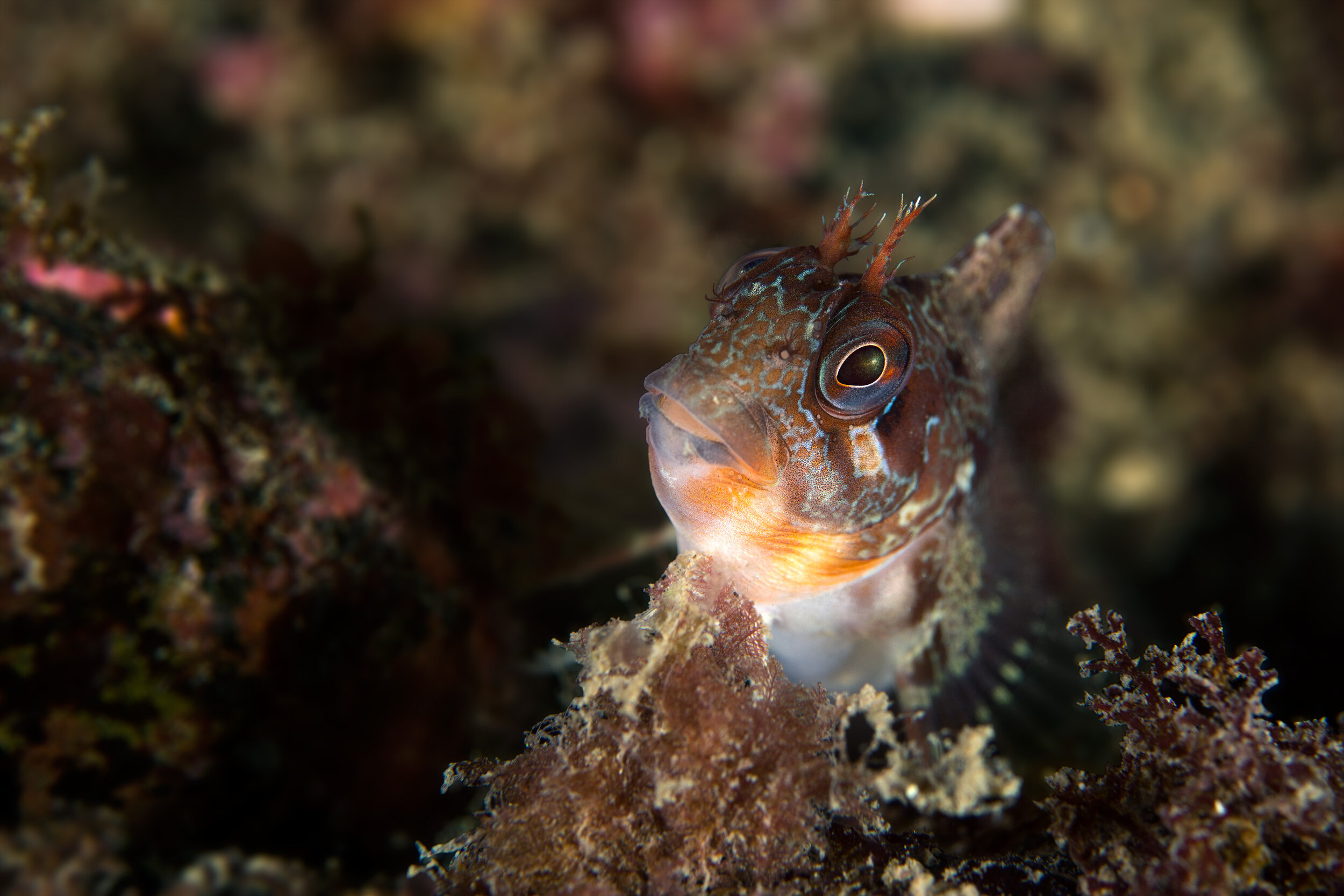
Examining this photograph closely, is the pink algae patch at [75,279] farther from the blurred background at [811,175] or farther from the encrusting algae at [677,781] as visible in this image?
the blurred background at [811,175]


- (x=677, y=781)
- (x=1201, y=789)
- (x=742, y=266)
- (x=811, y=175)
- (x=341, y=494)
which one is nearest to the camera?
(x=1201, y=789)

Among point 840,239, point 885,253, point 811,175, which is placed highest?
point 811,175

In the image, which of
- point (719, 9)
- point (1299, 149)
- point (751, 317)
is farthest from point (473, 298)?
point (1299, 149)

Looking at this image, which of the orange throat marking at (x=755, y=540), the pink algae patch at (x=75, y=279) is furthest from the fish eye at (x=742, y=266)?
the pink algae patch at (x=75, y=279)

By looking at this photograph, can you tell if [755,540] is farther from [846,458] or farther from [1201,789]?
[1201,789]

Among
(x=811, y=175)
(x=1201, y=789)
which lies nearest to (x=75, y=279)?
(x=1201, y=789)

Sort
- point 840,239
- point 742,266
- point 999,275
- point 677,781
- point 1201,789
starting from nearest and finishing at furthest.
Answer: point 1201,789, point 677,781, point 840,239, point 742,266, point 999,275
